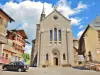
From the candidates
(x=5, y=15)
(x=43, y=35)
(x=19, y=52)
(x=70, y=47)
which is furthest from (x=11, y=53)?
(x=70, y=47)

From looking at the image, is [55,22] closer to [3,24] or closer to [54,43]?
[54,43]

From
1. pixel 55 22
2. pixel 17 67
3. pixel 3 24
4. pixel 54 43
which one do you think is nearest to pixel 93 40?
pixel 54 43

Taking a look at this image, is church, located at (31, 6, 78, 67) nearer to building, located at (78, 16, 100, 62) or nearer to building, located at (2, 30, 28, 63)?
building, located at (78, 16, 100, 62)

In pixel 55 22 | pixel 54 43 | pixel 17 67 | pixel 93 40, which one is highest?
pixel 55 22

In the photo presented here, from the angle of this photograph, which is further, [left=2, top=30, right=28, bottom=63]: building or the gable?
the gable

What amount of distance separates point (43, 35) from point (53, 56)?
6865 millimetres

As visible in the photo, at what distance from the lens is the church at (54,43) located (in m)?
43.9

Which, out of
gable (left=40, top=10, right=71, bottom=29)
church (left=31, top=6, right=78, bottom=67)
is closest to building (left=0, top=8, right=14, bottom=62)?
church (left=31, top=6, right=78, bottom=67)

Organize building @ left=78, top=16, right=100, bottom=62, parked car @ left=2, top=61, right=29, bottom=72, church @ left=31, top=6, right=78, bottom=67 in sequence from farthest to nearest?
church @ left=31, top=6, right=78, bottom=67
building @ left=78, top=16, right=100, bottom=62
parked car @ left=2, top=61, right=29, bottom=72

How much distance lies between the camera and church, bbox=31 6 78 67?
144 feet

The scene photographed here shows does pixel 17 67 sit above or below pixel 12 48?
below

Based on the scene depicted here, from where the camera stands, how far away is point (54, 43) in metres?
45.3

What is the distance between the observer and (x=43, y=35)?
46188mm

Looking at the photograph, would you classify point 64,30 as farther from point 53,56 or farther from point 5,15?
point 5,15
